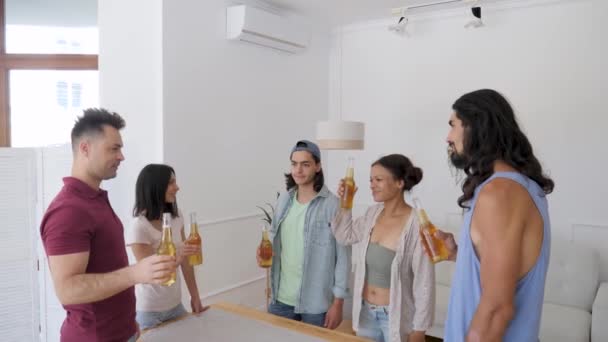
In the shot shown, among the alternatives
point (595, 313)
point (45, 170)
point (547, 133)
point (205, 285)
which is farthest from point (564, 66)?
point (45, 170)

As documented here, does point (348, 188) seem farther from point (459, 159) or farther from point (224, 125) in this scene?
point (224, 125)

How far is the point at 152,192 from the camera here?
6.70 feet

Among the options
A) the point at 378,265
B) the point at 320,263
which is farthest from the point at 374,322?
the point at 320,263

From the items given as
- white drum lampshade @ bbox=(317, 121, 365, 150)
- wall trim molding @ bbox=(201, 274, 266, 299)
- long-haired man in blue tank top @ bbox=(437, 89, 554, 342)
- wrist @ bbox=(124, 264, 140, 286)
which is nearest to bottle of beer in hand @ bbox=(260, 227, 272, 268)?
wrist @ bbox=(124, 264, 140, 286)

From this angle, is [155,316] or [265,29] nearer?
[155,316]

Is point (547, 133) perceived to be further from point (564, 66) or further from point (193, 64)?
point (193, 64)

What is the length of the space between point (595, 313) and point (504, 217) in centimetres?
229

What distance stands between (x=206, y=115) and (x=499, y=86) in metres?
2.52

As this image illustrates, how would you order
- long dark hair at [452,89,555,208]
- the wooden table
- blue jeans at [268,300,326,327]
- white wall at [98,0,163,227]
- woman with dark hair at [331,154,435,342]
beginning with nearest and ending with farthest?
long dark hair at [452,89,555,208] → the wooden table → woman with dark hair at [331,154,435,342] → blue jeans at [268,300,326,327] → white wall at [98,0,163,227]

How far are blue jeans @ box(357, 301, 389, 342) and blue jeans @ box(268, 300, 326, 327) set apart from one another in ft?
0.85

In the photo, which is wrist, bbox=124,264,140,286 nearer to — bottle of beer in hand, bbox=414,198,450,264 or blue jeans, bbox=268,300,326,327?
bottle of beer in hand, bbox=414,198,450,264

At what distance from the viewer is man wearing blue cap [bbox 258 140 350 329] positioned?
7.39ft

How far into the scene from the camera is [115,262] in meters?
1.48

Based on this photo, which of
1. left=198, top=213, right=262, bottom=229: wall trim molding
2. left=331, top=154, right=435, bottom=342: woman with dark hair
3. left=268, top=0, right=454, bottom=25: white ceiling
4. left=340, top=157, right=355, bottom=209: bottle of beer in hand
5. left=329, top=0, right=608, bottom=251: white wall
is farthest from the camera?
left=268, top=0, right=454, bottom=25: white ceiling
